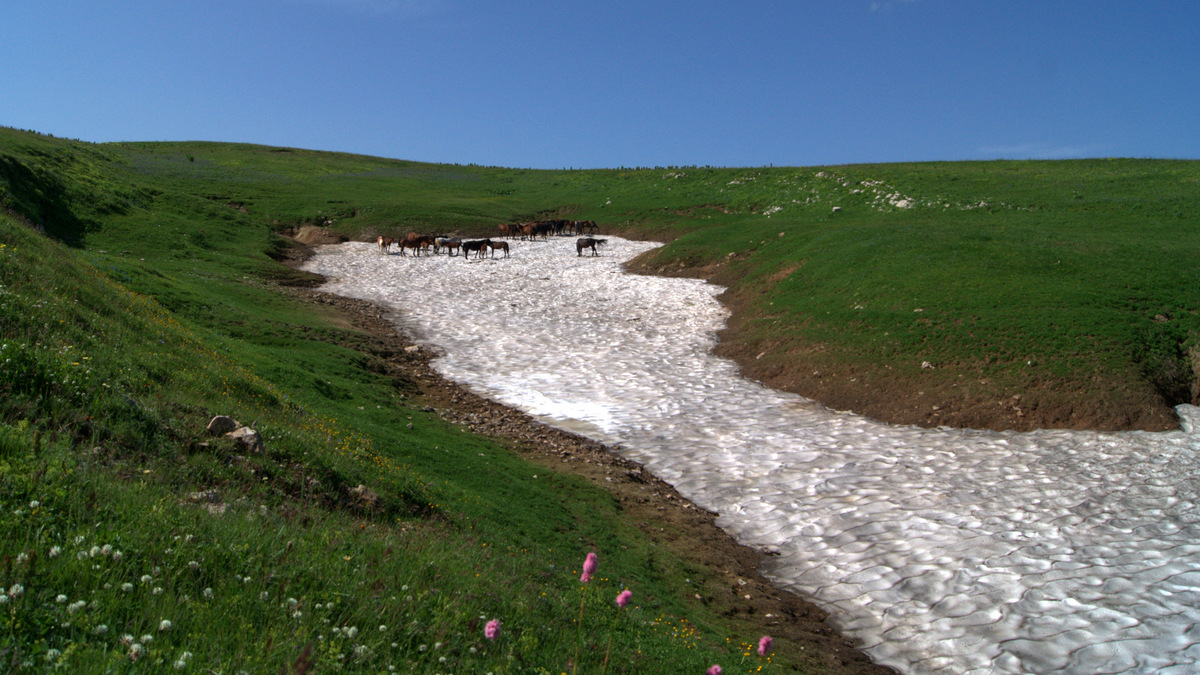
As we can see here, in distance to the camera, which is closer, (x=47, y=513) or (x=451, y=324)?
(x=47, y=513)

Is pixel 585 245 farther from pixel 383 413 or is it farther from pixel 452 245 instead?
pixel 383 413

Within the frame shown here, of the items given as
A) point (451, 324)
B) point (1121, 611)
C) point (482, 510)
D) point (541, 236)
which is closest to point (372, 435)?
point (482, 510)

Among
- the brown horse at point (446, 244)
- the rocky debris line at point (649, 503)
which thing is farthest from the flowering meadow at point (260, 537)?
the brown horse at point (446, 244)

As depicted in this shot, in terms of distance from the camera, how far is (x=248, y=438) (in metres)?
8.62

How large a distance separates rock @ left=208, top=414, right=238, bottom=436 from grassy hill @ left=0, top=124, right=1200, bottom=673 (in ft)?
0.49

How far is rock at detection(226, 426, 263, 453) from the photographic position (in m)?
8.52

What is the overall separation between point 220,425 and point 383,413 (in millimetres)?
7270

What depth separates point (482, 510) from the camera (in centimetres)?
1060

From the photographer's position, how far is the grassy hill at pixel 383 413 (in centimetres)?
477

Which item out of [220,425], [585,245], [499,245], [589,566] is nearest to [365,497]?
[220,425]

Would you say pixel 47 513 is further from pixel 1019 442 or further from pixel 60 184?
pixel 60 184

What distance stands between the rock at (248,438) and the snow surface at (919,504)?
762 cm

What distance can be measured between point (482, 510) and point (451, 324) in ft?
62.9

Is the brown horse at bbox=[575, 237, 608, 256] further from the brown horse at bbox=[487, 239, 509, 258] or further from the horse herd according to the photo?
the brown horse at bbox=[487, 239, 509, 258]
